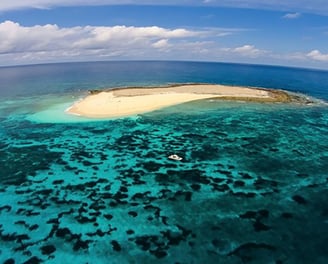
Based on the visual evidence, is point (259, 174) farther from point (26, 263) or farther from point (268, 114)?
point (268, 114)

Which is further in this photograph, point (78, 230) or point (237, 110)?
point (237, 110)

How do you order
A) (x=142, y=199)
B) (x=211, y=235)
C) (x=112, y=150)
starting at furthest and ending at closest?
(x=112, y=150) < (x=142, y=199) < (x=211, y=235)

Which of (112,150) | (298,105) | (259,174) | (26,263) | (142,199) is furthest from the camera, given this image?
(298,105)

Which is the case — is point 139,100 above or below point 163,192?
above

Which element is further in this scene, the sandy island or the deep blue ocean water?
the sandy island

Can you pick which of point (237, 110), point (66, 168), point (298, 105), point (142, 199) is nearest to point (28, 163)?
point (66, 168)

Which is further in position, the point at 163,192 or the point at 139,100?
the point at 139,100

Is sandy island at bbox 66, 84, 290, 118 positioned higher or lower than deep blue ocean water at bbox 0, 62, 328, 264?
higher
